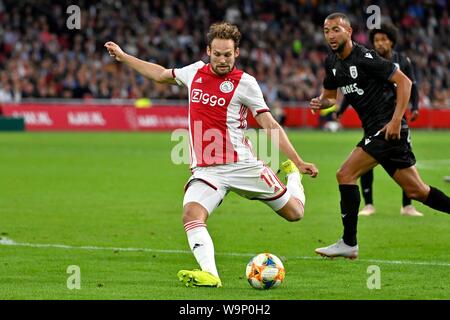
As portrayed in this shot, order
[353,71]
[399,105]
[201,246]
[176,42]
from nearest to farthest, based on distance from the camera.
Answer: [201,246] → [399,105] → [353,71] → [176,42]

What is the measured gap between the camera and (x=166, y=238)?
40.4 ft

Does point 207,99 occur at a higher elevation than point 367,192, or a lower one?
higher

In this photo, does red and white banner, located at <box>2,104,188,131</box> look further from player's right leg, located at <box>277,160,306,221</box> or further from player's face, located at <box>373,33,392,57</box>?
player's right leg, located at <box>277,160,306,221</box>

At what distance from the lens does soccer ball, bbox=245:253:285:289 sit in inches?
338

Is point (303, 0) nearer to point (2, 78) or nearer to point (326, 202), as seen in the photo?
point (2, 78)

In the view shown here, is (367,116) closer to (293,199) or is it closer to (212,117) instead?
(293,199)

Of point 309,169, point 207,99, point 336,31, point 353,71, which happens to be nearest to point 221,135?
point 207,99

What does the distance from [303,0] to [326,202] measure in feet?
109

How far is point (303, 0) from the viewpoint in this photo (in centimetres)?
4919

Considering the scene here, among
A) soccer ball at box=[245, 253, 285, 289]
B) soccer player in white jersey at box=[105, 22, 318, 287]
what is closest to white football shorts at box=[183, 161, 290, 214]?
soccer player in white jersey at box=[105, 22, 318, 287]

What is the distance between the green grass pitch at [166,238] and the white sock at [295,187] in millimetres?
684

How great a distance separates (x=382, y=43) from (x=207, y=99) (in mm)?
4789

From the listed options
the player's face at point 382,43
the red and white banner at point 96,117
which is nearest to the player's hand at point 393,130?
the player's face at point 382,43

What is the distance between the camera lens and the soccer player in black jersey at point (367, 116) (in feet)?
34.5
